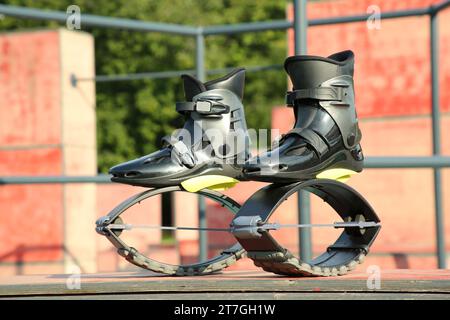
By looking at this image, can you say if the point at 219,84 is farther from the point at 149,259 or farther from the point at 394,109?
the point at 394,109

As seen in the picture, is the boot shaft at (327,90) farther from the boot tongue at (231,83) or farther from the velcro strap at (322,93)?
the boot tongue at (231,83)

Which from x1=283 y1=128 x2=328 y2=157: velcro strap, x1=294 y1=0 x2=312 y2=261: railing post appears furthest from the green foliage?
x1=283 y1=128 x2=328 y2=157: velcro strap

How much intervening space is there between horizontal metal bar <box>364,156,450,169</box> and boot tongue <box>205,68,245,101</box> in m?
0.51

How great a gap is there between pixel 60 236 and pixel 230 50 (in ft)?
50.9

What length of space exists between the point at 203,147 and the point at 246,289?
726 mm

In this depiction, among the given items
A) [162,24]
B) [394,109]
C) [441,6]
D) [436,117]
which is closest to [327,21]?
[441,6]

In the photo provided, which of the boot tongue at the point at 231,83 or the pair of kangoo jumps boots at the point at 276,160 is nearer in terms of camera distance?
the pair of kangoo jumps boots at the point at 276,160

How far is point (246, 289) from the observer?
2461 mm

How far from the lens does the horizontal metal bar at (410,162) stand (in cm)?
320

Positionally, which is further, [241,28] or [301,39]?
[241,28]

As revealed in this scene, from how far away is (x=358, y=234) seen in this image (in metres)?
2.88

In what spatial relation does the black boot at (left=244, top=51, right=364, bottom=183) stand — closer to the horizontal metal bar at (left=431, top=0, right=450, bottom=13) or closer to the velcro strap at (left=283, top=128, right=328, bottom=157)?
the velcro strap at (left=283, top=128, right=328, bottom=157)

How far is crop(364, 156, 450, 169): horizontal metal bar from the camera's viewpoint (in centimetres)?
320

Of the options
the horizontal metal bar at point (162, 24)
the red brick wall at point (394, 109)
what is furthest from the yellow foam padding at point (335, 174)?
the red brick wall at point (394, 109)
